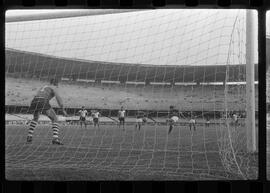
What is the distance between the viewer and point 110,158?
7.43 meters

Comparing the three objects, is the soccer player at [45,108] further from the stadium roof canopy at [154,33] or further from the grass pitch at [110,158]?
the stadium roof canopy at [154,33]

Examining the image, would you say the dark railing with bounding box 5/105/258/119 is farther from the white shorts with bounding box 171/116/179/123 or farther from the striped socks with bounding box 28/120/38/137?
the striped socks with bounding box 28/120/38/137

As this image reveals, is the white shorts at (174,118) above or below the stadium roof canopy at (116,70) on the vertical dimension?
below

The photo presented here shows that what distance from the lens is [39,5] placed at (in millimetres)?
2416

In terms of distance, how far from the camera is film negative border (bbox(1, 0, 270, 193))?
239cm

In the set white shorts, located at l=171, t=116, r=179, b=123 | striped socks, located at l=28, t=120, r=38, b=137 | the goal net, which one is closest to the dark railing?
white shorts, located at l=171, t=116, r=179, b=123

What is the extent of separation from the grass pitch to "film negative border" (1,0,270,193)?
2.42m

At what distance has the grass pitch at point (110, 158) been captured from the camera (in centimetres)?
547

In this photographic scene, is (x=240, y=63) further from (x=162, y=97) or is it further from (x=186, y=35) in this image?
(x=162, y=97)

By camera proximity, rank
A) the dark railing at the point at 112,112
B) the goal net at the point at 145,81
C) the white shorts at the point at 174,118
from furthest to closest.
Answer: the dark railing at the point at 112,112, the white shorts at the point at 174,118, the goal net at the point at 145,81
